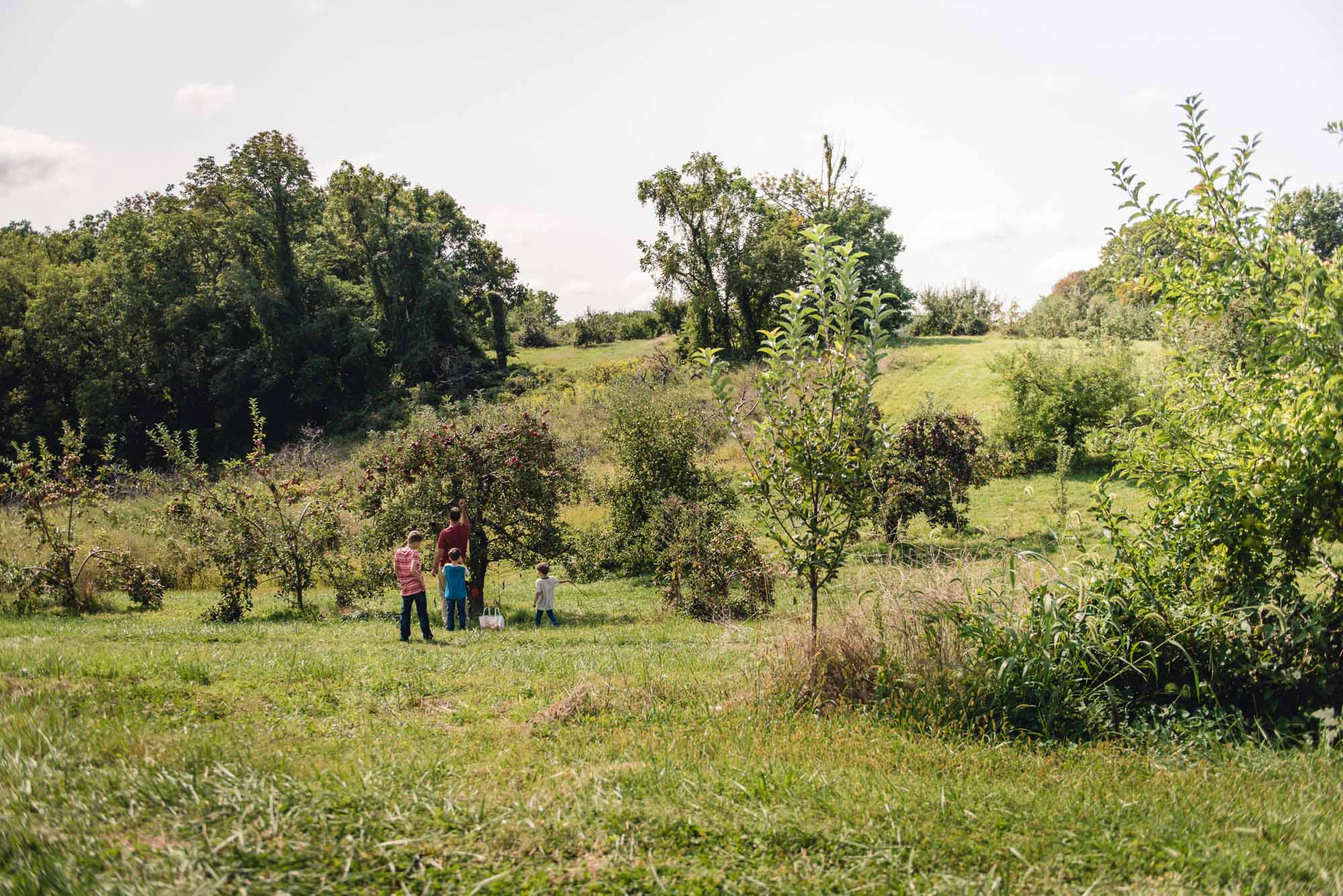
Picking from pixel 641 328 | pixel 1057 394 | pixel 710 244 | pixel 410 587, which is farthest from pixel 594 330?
pixel 410 587

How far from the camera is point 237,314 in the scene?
51125 millimetres

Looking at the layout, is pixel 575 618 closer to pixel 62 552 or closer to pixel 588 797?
pixel 62 552

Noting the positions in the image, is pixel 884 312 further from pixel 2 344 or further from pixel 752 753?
pixel 2 344

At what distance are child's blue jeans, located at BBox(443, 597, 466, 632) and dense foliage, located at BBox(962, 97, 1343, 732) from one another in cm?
881

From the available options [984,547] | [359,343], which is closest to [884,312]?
[984,547]

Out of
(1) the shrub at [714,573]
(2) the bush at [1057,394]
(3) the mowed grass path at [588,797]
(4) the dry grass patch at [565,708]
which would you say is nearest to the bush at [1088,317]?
(2) the bush at [1057,394]

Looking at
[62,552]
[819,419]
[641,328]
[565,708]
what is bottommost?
[565,708]

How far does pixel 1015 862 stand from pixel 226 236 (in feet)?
184

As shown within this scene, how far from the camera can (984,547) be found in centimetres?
1686

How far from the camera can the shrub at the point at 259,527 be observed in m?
15.0

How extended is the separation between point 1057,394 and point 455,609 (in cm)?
1968

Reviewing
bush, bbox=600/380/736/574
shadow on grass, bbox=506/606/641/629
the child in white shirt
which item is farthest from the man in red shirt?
bush, bbox=600/380/736/574

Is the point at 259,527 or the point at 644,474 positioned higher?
the point at 644,474

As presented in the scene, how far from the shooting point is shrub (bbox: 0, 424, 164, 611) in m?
15.2
